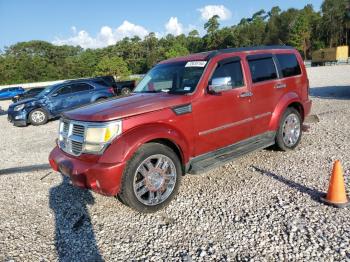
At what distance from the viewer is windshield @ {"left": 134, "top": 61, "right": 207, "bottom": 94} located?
4.68 metres

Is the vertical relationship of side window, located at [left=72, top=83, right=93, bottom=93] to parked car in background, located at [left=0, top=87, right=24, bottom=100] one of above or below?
above

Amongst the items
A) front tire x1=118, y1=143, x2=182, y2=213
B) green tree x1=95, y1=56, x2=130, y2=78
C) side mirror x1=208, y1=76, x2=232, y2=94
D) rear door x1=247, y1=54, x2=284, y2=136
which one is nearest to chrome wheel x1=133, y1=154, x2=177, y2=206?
front tire x1=118, y1=143, x2=182, y2=213

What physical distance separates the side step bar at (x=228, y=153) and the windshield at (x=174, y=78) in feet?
3.36

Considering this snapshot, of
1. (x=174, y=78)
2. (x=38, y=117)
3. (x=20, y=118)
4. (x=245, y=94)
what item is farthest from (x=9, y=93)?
(x=245, y=94)

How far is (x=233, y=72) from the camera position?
16.6 ft

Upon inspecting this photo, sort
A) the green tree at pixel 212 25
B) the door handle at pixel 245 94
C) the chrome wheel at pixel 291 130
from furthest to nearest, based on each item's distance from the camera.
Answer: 1. the green tree at pixel 212 25
2. the chrome wheel at pixel 291 130
3. the door handle at pixel 245 94

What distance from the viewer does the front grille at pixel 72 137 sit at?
4092 mm

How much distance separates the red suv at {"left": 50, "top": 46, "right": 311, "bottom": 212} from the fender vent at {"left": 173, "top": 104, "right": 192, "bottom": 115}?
0.01 metres

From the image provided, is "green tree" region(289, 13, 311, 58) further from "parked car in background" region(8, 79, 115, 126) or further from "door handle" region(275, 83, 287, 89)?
"door handle" region(275, 83, 287, 89)

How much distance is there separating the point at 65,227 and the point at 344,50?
61.1m

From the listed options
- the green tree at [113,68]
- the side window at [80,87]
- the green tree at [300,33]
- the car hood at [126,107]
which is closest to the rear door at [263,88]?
the car hood at [126,107]

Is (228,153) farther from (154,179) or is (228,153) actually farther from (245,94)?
(154,179)

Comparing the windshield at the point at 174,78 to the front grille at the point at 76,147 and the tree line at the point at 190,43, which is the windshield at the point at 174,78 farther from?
the tree line at the point at 190,43

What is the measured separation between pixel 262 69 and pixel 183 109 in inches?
78.6
